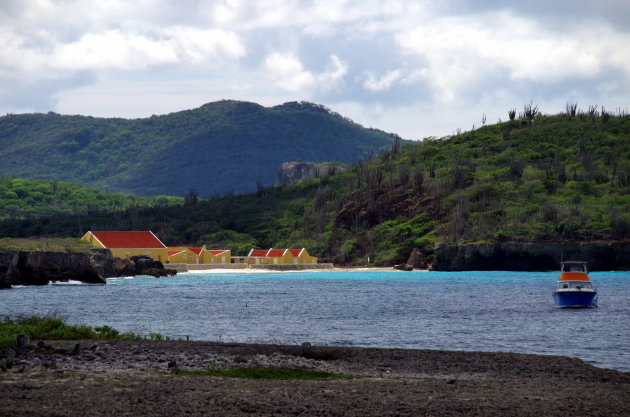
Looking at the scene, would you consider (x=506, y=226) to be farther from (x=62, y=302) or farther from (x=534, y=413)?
(x=534, y=413)

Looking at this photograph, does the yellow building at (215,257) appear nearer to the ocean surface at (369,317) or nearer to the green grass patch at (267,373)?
the ocean surface at (369,317)

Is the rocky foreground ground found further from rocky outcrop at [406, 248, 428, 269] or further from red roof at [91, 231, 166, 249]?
rocky outcrop at [406, 248, 428, 269]

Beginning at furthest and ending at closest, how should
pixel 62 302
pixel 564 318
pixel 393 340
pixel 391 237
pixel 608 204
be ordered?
pixel 391 237, pixel 608 204, pixel 62 302, pixel 564 318, pixel 393 340

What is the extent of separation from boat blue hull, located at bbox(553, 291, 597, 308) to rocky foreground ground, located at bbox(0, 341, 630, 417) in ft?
92.0

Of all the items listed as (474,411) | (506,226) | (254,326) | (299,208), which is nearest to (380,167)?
(299,208)

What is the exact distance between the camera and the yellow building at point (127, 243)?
126938 mm

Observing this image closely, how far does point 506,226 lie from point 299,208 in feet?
210

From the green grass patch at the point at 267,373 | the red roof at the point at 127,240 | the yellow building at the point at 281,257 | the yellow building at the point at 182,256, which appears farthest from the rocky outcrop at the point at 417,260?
the green grass patch at the point at 267,373

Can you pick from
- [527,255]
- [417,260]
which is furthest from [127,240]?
[527,255]

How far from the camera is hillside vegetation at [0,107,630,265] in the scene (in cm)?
13700

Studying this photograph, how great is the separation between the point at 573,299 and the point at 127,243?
292 feet

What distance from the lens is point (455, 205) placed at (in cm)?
15275

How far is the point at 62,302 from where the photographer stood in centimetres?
5688

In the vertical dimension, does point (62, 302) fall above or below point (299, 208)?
below
